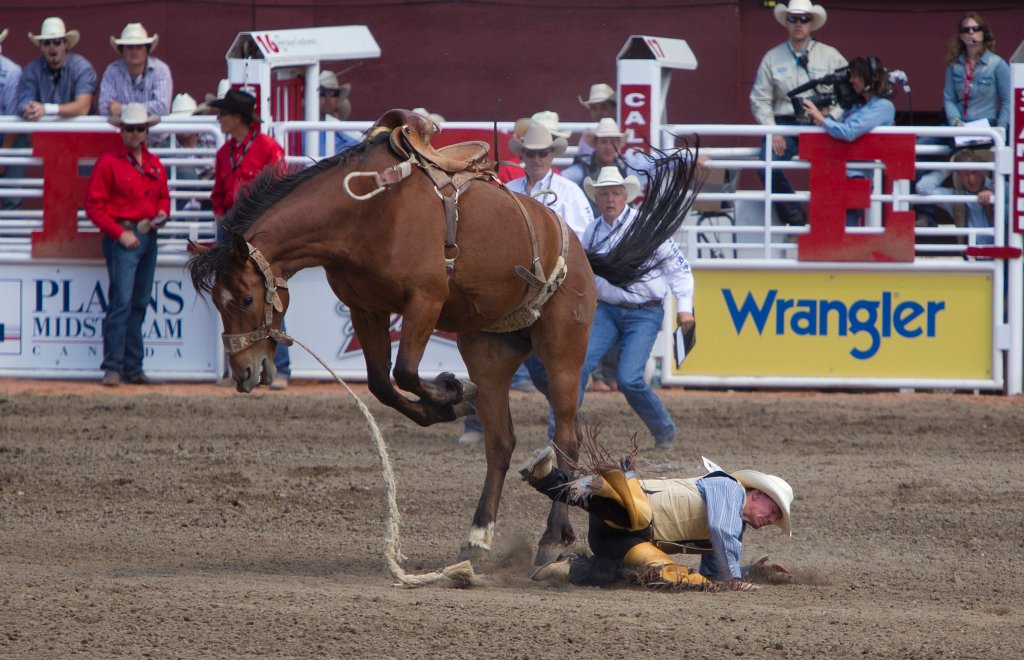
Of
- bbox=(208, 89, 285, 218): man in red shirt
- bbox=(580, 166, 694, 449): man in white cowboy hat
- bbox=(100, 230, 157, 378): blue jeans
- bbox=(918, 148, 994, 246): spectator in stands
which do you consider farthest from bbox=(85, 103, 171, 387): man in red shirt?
bbox=(918, 148, 994, 246): spectator in stands

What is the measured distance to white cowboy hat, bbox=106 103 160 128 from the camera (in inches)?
398

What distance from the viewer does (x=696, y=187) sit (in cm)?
673

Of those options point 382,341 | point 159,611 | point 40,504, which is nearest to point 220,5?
point 40,504

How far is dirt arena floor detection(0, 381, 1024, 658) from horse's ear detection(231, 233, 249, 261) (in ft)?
3.95

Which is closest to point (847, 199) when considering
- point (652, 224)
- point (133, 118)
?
point (652, 224)

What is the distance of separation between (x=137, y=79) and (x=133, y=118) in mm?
1278

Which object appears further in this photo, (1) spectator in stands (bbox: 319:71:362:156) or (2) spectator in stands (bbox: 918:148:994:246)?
(1) spectator in stands (bbox: 319:71:362:156)

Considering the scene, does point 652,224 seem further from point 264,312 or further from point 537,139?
point 264,312

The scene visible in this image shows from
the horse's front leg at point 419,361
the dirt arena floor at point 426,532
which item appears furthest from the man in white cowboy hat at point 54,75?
the horse's front leg at point 419,361

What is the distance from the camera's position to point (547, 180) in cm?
840

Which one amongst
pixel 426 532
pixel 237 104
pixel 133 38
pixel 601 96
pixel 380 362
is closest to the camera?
pixel 380 362

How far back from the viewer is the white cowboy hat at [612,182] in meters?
7.97

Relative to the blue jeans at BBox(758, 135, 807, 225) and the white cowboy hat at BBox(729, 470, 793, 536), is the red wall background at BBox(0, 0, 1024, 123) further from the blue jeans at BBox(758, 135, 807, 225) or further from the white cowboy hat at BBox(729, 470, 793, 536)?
the white cowboy hat at BBox(729, 470, 793, 536)

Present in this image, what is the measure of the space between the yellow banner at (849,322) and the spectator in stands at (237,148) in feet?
10.9
